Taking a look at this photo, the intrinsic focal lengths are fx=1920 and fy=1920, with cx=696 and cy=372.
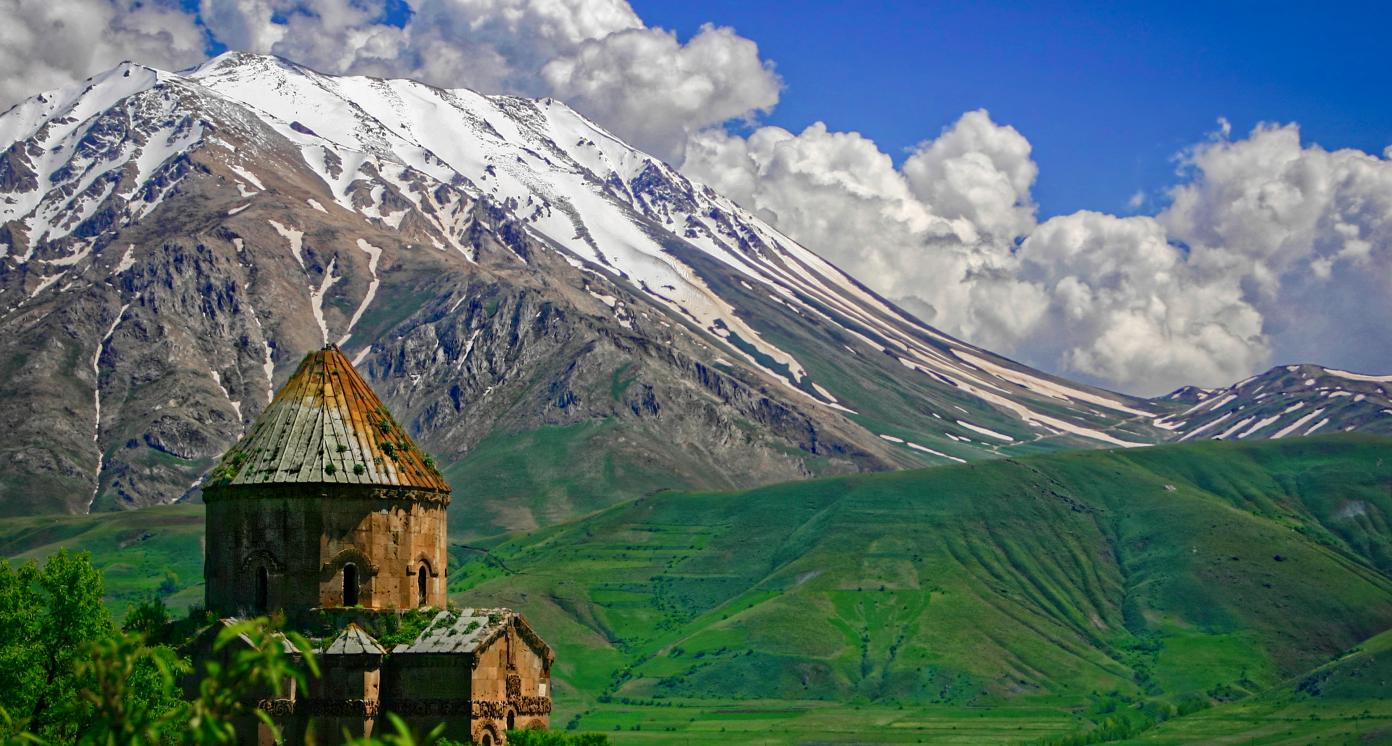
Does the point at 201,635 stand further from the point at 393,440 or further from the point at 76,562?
the point at 393,440

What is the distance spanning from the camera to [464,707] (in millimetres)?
61594

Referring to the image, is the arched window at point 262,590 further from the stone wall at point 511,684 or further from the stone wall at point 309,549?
the stone wall at point 511,684

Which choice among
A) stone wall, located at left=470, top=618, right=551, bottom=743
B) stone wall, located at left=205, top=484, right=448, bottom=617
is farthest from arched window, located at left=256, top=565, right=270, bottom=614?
stone wall, located at left=470, top=618, right=551, bottom=743

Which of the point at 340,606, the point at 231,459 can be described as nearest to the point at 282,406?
the point at 231,459

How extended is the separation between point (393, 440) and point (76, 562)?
11.0 m

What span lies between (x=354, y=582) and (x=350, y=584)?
0.15 meters

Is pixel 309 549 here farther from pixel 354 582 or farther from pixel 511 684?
pixel 511 684

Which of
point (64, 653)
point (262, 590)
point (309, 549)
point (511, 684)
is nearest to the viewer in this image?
point (64, 653)

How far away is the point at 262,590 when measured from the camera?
204 feet

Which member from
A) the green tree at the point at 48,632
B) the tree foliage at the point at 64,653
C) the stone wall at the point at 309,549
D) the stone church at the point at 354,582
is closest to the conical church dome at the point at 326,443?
the stone church at the point at 354,582

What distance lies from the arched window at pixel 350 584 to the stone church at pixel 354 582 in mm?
32

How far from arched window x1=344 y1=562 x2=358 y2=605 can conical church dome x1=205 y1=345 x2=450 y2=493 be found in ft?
9.13

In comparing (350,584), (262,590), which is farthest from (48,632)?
(350,584)

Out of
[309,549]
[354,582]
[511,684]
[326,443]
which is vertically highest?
[326,443]
